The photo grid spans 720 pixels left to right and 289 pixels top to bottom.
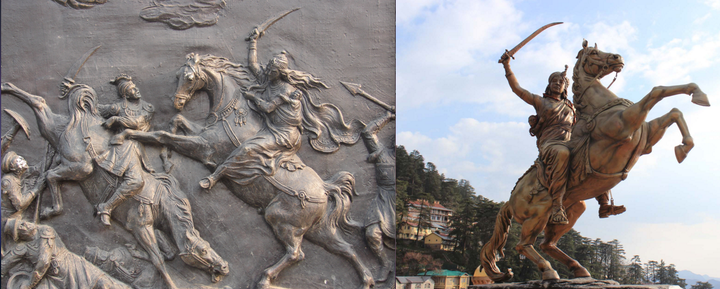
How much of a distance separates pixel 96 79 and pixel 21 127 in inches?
36.4

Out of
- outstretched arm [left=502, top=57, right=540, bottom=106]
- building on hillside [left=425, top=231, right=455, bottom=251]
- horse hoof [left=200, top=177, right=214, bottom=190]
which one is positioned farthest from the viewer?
building on hillside [left=425, top=231, right=455, bottom=251]

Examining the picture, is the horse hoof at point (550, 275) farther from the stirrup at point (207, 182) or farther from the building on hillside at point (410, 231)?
the building on hillside at point (410, 231)

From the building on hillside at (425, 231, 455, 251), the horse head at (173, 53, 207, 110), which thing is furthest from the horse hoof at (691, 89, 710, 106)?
the building on hillside at (425, 231, 455, 251)

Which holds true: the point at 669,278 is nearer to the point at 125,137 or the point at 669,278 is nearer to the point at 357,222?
the point at 357,222

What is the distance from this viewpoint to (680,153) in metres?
4.62

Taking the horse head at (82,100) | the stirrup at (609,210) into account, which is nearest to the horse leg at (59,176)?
the horse head at (82,100)

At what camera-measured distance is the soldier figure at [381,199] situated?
514 centimetres

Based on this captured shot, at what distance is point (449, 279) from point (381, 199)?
1607 centimetres

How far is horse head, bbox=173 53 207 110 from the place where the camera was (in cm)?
529

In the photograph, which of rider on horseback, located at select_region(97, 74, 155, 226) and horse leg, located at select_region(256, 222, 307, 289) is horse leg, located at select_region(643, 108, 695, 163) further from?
rider on horseback, located at select_region(97, 74, 155, 226)

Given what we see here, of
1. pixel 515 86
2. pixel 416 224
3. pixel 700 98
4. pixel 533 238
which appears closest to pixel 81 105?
pixel 515 86

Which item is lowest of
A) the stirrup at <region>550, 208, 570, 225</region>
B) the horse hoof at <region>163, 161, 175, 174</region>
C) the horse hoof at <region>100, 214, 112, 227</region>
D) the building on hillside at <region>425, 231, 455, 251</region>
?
the building on hillside at <region>425, 231, 455, 251</region>

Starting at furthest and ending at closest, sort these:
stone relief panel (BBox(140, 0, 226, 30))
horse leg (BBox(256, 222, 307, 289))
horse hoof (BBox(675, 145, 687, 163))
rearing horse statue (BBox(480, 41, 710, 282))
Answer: stone relief panel (BBox(140, 0, 226, 30)), horse leg (BBox(256, 222, 307, 289)), rearing horse statue (BBox(480, 41, 710, 282)), horse hoof (BBox(675, 145, 687, 163))

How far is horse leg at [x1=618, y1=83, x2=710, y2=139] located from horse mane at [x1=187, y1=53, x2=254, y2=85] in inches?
151
